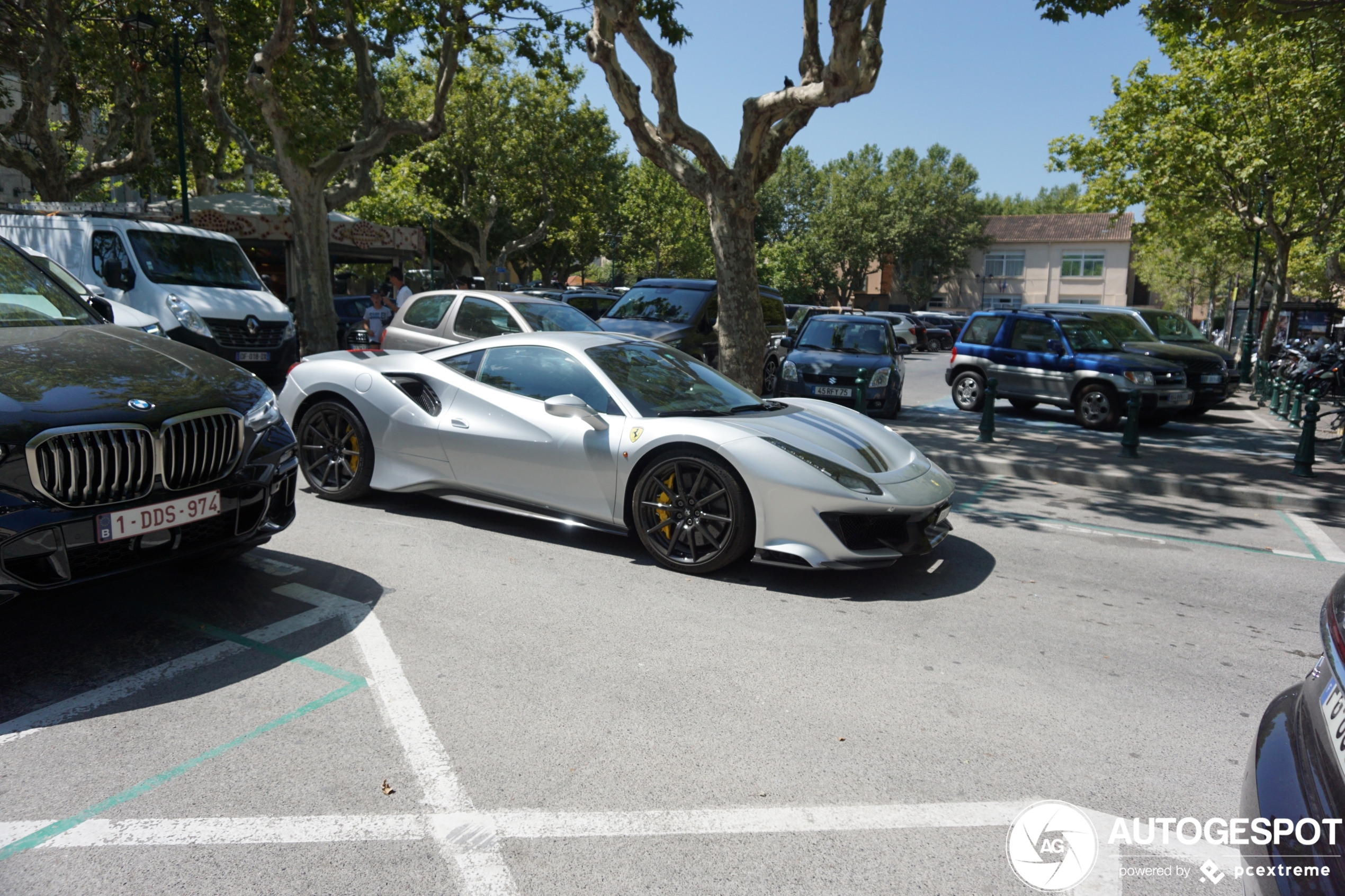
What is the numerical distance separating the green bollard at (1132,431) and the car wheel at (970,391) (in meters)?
4.50

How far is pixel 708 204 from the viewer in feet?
37.4

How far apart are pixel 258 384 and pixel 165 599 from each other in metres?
1.16

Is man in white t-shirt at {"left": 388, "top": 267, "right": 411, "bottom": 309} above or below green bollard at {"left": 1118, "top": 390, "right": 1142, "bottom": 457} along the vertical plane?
above

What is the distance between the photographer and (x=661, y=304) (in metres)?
13.5

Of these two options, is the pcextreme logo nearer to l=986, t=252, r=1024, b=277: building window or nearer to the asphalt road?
the asphalt road

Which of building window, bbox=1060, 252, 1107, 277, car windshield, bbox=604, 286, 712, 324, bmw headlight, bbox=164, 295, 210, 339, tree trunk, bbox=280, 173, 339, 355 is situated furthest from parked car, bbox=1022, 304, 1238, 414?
building window, bbox=1060, 252, 1107, 277

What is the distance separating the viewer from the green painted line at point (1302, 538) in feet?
21.1

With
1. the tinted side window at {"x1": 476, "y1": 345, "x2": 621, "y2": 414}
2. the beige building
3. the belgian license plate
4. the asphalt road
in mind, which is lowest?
the asphalt road

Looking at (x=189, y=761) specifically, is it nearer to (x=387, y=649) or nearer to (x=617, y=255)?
(x=387, y=649)

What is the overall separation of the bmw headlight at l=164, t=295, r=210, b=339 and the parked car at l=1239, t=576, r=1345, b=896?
1230cm

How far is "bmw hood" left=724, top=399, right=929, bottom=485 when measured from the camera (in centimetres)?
517

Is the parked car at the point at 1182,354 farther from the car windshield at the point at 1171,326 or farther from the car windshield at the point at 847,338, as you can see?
the car windshield at the point at 847,338

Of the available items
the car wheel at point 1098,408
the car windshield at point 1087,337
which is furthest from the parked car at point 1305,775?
the car windshield at point 1087,337

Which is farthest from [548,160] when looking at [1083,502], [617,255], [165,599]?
[165,599]
